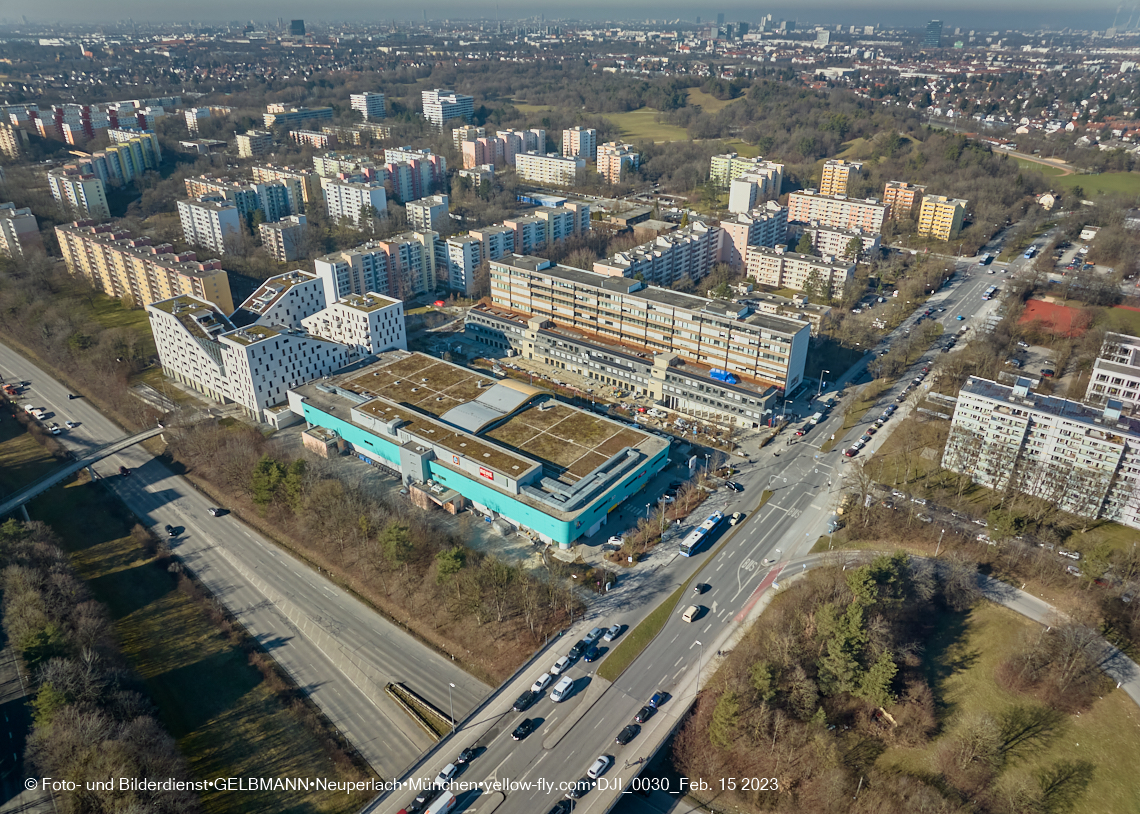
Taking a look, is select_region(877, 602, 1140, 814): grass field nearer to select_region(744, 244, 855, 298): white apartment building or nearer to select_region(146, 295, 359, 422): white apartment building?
select_region(744, 244, 855, 298): white apartment building

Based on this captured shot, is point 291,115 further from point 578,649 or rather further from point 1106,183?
point 1106,183

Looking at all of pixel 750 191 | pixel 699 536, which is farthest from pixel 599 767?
pixel 750 191

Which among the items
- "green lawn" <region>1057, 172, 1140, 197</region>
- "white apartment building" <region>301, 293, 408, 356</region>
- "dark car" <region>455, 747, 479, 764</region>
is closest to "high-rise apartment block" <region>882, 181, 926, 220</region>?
"green lawn" <region>1057, 172, 1140, 197</region>

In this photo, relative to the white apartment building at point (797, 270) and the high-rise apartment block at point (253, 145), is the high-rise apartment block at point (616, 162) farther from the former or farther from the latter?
the high-rise apartment block at point (253, 145)

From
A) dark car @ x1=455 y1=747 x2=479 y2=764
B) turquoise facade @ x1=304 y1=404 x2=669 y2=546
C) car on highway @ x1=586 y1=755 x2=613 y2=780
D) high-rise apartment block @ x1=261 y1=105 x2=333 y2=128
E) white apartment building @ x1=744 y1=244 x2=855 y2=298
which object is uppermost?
high-rise apartment block @ x1=261 y1=105 x2=333 y2=128

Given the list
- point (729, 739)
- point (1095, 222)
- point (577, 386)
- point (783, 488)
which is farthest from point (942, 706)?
point (1095, 222)

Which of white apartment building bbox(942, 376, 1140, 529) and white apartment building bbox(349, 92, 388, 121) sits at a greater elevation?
white apartment building bbox(349, 92, 388, 121)
